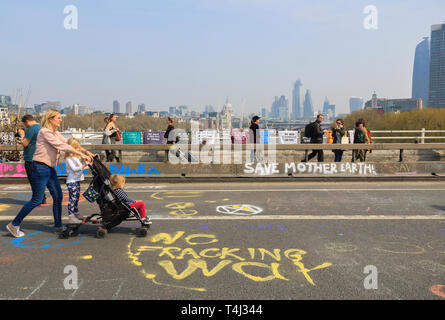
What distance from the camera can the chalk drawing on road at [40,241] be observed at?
545 cm

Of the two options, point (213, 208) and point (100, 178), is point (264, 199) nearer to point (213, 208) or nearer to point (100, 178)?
point (213, 208)

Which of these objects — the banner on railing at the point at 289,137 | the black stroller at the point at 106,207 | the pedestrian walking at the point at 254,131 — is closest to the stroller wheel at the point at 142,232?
the black stroller at the point at 106,207

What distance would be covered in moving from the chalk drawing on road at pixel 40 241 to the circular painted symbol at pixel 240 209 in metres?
2.77

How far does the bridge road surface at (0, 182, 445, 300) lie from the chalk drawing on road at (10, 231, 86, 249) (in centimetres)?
1

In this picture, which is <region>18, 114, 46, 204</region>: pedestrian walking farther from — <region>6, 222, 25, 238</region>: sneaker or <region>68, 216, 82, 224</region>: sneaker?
<region>68, 216, 82, 224</region>: sneaker

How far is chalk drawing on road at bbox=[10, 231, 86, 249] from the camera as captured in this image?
545 cm

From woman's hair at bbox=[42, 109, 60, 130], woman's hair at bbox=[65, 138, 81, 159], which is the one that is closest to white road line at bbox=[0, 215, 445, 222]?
woman's hair at bbox=[65, 138, 81, 159]

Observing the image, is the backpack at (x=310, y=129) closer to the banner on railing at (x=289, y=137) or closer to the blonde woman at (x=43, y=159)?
the blonde woman at (x=43, y=159)

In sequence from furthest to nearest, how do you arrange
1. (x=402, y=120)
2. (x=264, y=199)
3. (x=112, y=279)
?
(x=402, y=120), (x=264, y=199), (x=112, y=279)

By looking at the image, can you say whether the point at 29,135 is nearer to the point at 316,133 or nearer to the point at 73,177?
the point at 73,177
